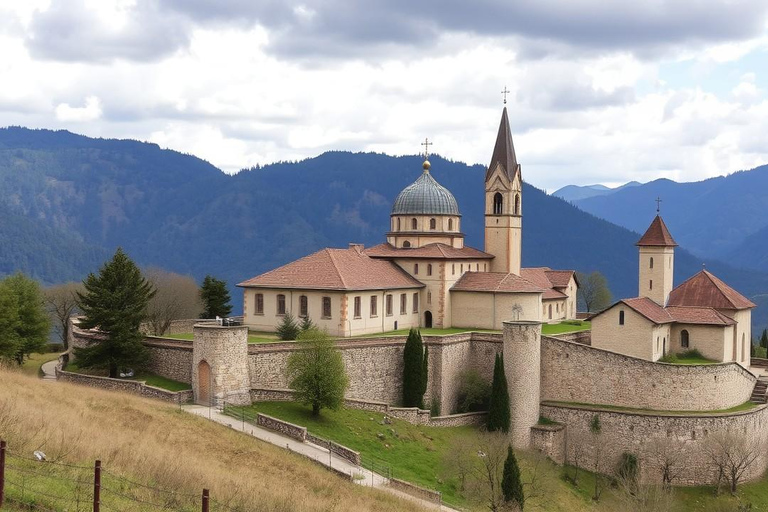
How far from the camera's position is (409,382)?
55.7 meters

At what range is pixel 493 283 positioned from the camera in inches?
2564

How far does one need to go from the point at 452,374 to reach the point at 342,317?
7600 mm

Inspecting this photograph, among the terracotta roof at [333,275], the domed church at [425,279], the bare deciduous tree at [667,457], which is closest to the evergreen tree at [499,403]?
the bare deciduous tree at [667,457]

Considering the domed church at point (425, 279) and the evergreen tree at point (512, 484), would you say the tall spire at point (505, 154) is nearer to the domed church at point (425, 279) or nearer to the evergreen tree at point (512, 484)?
the domed church at point (425, 279)

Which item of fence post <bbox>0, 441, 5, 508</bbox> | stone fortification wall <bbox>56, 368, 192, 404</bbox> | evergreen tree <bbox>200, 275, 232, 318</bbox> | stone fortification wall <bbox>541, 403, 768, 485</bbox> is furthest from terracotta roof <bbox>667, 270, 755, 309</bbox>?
fence post <bbox>0, 441, 5, 508</bbox>

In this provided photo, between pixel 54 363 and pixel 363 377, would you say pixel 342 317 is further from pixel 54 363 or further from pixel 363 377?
pixel 54 363

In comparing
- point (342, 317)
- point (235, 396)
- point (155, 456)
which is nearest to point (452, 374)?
point (342, 317)

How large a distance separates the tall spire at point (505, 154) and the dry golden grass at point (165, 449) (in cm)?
3588

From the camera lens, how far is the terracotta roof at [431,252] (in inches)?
2613

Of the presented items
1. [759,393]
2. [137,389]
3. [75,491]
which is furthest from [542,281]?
[75,491]

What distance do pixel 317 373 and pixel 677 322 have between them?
2550 cm

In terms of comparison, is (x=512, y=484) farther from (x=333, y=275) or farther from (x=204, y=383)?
(x=333, y=275)

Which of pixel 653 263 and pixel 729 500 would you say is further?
pixel 653 263

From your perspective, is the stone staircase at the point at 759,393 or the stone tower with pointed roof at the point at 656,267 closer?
the stone staircase at the point at 759,393
